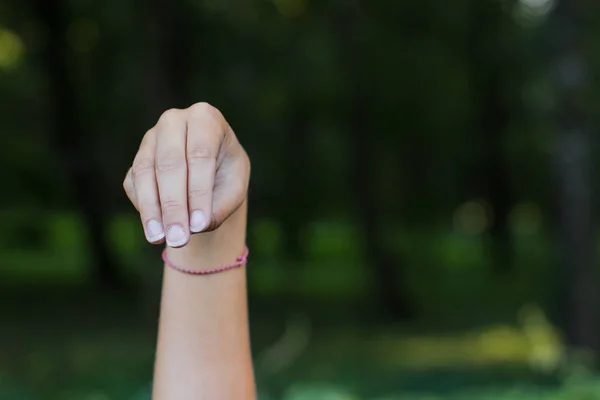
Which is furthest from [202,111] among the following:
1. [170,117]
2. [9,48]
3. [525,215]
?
[525,215]

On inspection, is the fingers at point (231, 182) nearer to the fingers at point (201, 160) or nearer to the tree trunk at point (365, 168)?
the fingers at point (201, 160)

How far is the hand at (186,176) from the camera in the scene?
166 cm

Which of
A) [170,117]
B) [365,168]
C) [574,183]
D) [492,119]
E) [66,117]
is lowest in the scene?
[170,117]

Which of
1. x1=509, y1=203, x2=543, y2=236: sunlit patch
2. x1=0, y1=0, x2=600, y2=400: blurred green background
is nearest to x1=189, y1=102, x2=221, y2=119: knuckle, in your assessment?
x1=0, y1=0, x2=600, y2=400: blurred green background

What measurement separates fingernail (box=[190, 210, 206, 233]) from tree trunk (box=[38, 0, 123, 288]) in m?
15.9

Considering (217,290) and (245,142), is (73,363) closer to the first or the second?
(245,142)

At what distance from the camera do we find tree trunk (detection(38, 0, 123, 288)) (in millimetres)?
17156

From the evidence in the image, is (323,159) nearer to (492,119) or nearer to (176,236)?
(492,119)

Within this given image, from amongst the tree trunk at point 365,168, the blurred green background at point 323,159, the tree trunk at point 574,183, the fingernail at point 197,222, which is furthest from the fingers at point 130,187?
the tree trunk at point 365,168

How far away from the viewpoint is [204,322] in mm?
2078

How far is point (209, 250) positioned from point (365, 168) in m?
12.8

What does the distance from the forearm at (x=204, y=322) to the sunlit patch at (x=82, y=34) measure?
16.5 meters

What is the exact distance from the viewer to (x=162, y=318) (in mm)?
2123

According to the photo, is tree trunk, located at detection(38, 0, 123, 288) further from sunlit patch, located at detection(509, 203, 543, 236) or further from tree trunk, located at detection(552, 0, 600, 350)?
sunlit patch, located at detection(509, 203, 543, 236)
